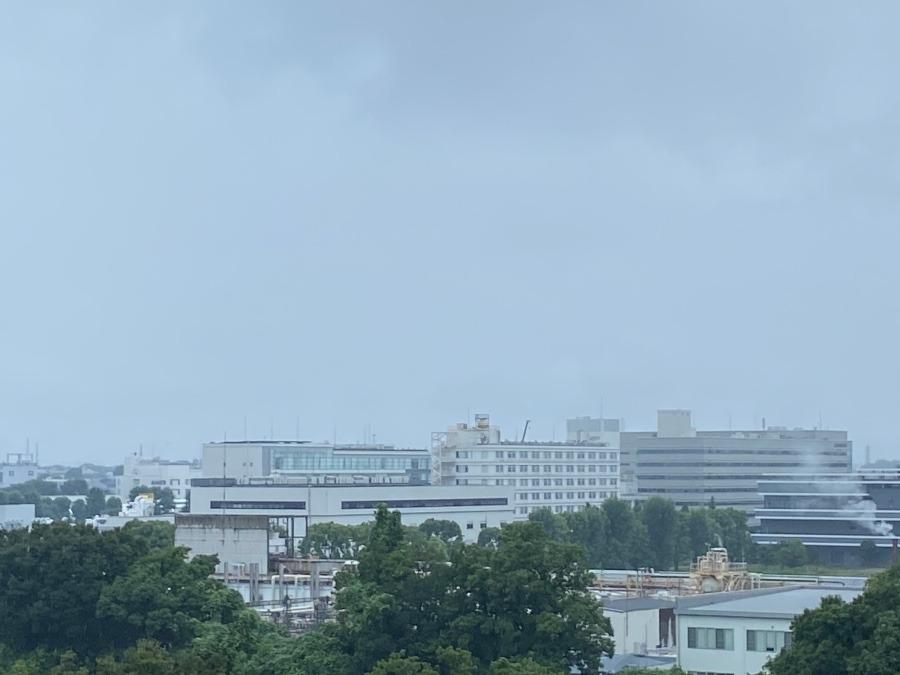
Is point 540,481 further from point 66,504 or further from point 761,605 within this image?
point 761,605

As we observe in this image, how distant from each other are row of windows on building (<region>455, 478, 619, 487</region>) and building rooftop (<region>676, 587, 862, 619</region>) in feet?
226

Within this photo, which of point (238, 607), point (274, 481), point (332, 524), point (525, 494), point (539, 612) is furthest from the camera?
point (525, 494)

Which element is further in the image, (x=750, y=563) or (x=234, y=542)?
(x=750, y=563)

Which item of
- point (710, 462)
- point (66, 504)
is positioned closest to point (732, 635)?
point (710, 462)

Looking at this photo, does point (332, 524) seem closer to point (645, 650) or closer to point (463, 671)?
point (645, 650)

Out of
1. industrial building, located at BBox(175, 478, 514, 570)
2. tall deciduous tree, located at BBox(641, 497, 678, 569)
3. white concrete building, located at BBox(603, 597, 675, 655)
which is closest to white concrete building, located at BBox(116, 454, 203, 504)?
industrial building, located at BBox(175, 478, 514, 570)

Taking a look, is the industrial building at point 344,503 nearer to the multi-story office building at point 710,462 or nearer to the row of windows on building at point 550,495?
the row of windows on building at point 550,495

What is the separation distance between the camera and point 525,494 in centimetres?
11112

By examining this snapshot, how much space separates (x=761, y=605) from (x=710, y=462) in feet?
305

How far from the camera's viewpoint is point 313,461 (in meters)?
114

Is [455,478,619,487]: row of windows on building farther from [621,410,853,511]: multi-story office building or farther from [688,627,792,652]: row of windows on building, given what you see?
[688,627,792,652]: row of windows on building

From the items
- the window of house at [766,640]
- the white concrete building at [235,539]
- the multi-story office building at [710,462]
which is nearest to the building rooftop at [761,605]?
the window of house at [766,640]

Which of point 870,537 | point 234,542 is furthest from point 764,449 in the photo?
point 234,542

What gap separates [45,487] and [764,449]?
88283 mm
